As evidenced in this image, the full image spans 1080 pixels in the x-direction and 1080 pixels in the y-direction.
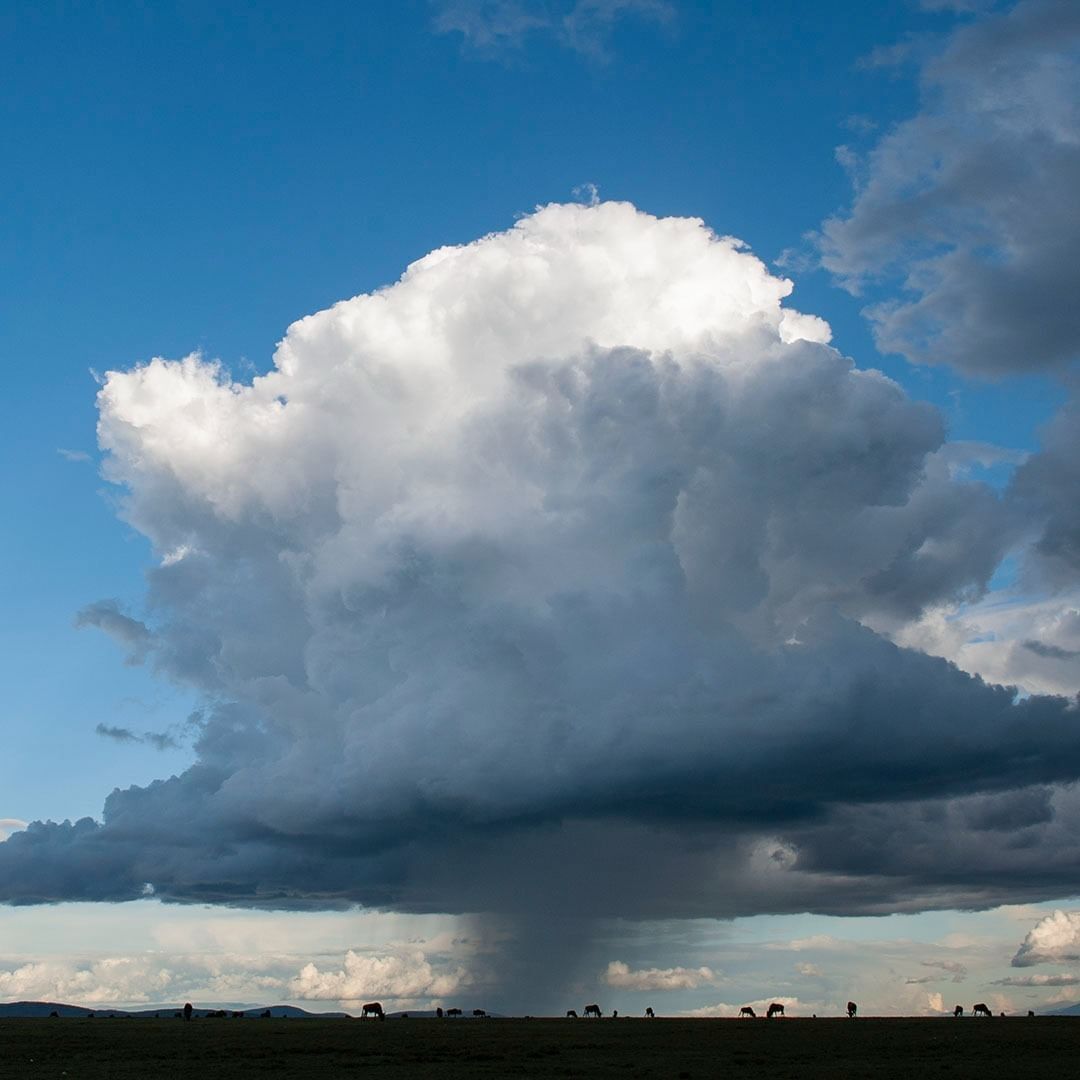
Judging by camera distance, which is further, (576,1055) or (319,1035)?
(319,1035)

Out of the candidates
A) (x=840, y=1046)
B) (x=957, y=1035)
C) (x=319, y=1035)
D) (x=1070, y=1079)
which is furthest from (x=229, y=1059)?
(x=957, y=1035)

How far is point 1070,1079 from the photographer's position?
281 feet

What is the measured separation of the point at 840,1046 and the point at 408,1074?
51233 millimetres

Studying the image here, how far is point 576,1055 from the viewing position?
111 m

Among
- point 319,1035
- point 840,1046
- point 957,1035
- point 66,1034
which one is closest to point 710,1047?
point 840,1046

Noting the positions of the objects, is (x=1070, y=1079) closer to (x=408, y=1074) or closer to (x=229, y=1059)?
(x=408, y=1074)

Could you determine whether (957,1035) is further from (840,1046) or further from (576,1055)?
(576,1055)

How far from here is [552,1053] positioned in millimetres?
112750

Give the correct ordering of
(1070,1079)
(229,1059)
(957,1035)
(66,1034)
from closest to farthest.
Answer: (1070,1079) < (229,1059) < (957,1035) < (66,1034)

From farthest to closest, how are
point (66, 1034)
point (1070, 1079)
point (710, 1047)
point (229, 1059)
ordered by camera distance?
point (66, 1034) → point (710, 1047) → point (229, 1059) → point (1070, 1079)

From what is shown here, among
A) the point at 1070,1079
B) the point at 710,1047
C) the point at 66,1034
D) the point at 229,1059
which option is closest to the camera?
the point at 1070,1079

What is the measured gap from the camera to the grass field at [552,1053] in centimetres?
9281

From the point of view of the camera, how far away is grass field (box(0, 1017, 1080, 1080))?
92812 millimetres

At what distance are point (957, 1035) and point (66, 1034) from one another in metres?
109
